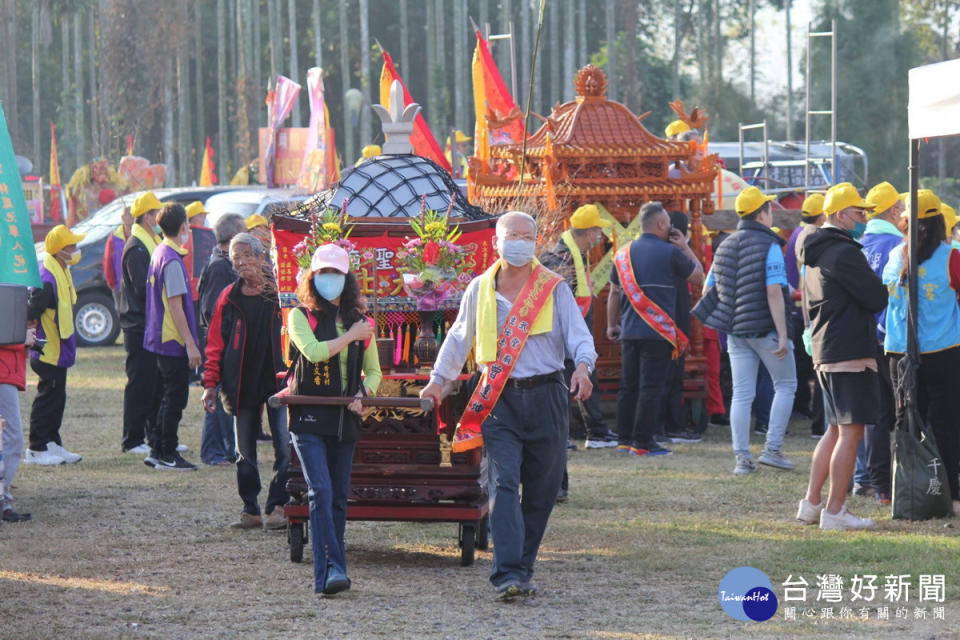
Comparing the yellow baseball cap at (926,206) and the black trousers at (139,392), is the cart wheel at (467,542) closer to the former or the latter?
the yellow baseball cap at (926,206)

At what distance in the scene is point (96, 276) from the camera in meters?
20.9

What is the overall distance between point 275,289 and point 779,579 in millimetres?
3206

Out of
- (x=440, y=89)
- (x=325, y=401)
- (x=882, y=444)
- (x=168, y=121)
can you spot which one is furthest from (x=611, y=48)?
(x=325, y=401)

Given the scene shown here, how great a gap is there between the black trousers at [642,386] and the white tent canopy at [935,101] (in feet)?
11.5

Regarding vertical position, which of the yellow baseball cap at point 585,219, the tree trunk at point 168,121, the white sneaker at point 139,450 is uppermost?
the tree trunk at point 168,121

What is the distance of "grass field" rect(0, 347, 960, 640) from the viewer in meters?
6.09

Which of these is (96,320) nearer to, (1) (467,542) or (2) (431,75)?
(1) (467,542)

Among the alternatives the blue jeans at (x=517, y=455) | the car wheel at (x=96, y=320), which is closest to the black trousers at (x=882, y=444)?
the blue jeans at (x=517, y=455)

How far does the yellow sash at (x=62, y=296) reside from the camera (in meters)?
10.5

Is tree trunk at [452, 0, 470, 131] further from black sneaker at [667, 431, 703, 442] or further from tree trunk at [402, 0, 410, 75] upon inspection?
black sneaker at [667, 431, 703, 442]

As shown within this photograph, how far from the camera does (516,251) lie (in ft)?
21.3

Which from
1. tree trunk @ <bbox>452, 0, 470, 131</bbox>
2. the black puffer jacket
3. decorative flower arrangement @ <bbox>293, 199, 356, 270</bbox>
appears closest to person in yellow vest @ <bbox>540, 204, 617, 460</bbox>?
the black puffer jacket

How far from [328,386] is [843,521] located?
3181 millimetres

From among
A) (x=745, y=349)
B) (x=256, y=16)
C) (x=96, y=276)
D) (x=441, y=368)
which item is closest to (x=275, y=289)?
(x=441, y=368)
